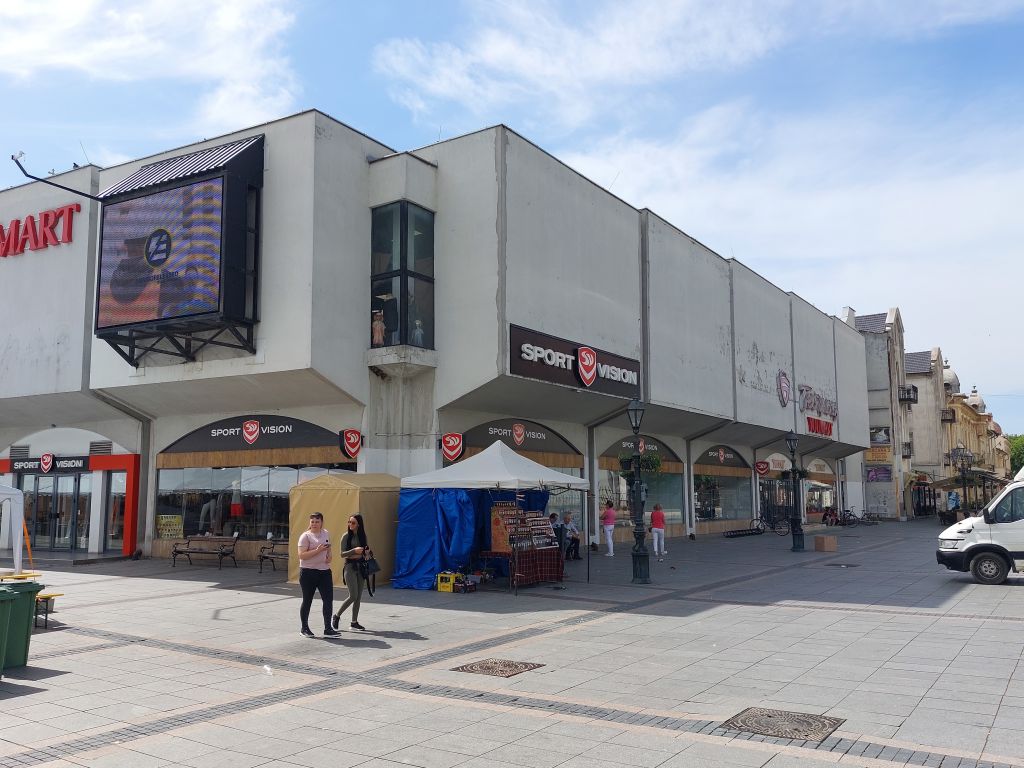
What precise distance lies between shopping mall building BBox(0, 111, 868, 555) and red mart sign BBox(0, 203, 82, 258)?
0.07m

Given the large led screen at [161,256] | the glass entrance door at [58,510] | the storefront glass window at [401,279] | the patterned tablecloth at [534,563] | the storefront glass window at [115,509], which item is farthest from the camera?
the glass entrance door at [58,510]

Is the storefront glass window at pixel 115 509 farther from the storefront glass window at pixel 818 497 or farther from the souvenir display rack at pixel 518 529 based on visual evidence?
the storefront glass window at pixel 818 497

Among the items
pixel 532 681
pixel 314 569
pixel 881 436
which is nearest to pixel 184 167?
pixel 314 569

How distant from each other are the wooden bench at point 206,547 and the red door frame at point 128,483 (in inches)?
82.1

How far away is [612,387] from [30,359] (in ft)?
58.9

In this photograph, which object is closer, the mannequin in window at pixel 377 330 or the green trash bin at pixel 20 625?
the green trash bin at pixel 20 625

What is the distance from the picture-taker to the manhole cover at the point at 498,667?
381 inches

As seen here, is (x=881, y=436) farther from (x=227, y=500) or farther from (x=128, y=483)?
(x=128, y=483)

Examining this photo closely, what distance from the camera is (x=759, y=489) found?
141 ft

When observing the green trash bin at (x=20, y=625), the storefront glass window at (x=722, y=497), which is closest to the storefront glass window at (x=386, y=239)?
the green trash bin at (x=20, y=625)

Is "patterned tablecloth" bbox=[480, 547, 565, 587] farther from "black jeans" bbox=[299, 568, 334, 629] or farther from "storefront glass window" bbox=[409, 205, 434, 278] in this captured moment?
"storefront glass window" bbox=[409, 205, 434, 278]

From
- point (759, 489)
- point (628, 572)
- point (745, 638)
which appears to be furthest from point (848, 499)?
point (745, 638)

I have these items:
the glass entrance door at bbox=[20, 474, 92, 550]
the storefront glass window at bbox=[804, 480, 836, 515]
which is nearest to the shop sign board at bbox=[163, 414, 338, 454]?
the glass entrance door at bbox=[20, 474, 92, 550]

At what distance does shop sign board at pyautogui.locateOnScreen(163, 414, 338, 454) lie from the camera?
22.5m
